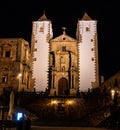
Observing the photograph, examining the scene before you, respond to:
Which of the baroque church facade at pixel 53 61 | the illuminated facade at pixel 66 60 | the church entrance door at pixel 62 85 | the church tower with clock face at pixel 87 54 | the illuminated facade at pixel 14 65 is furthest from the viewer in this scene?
the church entrance door at pixel 62 85

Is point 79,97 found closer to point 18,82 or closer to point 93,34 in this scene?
point 18,82

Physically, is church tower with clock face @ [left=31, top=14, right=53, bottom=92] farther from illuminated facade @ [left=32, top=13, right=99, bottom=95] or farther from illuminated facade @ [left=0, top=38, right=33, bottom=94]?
illuminated facade @ [left=0, top=38, right=33, bottom=94]

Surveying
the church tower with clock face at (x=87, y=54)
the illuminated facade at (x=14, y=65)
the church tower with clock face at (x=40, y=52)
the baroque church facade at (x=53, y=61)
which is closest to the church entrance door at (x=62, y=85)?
the baroque church facade at (x=53, y=61)

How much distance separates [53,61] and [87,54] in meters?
6.61

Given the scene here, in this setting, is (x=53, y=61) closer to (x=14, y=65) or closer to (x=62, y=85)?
(x=62, y=85)

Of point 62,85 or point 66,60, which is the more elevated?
point 66,60

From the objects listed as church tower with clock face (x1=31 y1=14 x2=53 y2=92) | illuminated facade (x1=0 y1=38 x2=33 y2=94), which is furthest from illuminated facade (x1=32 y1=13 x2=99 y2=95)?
illuminated facade (x1=0 y1=38 x2=33 y2=94)

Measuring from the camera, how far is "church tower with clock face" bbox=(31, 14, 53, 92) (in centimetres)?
5072

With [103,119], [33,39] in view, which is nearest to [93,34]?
[33,39]

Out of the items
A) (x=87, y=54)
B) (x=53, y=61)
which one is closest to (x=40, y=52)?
(x=53, y=61)

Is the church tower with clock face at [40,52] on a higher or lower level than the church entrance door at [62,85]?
higher

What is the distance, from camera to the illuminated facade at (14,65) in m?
46.9

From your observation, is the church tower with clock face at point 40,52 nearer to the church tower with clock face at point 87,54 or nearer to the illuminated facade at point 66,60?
the illuminated facade at point 66,60

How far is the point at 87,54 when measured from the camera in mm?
51688
